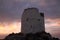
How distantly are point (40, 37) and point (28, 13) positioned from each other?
7.66 meters

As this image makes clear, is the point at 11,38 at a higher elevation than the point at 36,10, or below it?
below

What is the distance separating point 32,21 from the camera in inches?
2328

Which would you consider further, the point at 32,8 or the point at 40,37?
the point at 32,8

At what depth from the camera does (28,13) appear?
59.5m

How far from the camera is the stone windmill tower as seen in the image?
193ft

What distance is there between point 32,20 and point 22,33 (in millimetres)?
4274

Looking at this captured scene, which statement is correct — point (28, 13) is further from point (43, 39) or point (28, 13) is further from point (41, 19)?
point (43, 39)

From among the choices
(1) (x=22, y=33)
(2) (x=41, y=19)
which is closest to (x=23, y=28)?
(1) (x=22, y=33)

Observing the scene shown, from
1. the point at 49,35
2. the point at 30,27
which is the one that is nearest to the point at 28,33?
the point at 30,27

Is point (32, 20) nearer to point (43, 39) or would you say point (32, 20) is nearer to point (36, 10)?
point (36, 10)

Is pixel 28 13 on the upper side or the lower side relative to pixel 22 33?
upper

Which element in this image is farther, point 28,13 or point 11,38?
point 28,13

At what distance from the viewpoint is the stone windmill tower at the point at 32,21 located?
5897cm

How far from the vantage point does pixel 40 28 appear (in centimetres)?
5944
